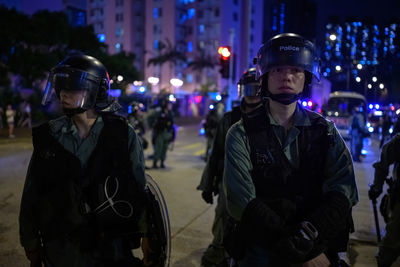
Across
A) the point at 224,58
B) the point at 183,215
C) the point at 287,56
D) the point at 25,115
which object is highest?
the point at 224,58

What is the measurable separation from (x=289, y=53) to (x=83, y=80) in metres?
1.29

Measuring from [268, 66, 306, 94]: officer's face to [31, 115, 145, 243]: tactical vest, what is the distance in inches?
37.9

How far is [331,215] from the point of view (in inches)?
70.2

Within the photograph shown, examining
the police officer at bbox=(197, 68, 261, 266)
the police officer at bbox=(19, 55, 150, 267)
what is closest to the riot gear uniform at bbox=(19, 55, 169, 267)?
the police officer at bbox=(19, 55, 150, 267)

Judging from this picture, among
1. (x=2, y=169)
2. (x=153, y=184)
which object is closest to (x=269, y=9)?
(x=2, y=169)

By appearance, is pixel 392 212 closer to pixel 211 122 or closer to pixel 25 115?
pixel 211 122

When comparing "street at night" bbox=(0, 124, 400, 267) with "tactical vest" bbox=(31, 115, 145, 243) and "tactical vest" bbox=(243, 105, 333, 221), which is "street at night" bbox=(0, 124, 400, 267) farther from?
"tactical vest" bbox=(243, 105, 333, 221)

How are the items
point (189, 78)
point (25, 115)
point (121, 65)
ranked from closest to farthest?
1. point (25, 115)
2. point (121, 65)
3. point (189, 78)

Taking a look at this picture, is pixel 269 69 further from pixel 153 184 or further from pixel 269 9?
pixel 269 9

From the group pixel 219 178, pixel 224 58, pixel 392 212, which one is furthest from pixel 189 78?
pixel 392 212

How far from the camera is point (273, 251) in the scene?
1.84 m

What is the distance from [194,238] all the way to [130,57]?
26.0 metres

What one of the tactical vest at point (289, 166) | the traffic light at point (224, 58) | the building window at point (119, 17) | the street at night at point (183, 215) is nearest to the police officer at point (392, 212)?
the street at night at point (183, 215)

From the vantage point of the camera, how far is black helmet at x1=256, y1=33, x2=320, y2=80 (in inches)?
81.9
